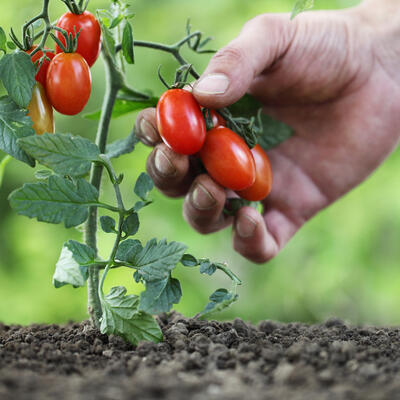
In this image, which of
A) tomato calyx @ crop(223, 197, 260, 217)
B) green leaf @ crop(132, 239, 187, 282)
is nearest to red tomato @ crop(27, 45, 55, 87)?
green leaf @ crop(132, 239, 187, 282)

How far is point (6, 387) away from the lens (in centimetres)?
60

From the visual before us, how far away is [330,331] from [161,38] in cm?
246

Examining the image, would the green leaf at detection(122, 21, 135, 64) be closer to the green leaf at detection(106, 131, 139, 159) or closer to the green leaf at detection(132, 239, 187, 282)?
the green leaf at detection(106, 131, 139, 159)

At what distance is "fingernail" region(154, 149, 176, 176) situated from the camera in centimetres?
117

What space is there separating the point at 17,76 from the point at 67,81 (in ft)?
0.26

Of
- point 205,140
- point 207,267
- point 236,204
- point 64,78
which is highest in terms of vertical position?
point 64,78

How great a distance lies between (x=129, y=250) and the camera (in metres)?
0.85

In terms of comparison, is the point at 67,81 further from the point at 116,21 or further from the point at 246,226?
the point at 246,226

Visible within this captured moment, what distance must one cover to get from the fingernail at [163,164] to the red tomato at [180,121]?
210 millimetres

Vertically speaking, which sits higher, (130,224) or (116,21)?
(116,21)

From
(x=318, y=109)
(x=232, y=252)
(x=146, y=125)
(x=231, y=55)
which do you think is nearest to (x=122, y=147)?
(x=146, y=125)

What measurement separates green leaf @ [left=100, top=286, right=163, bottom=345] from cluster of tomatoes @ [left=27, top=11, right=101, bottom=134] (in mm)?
321

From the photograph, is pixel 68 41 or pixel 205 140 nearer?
pixel 68 41

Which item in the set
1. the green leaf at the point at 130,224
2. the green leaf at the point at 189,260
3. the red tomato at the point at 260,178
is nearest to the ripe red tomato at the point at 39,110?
the green leaf at the point at 130,224
